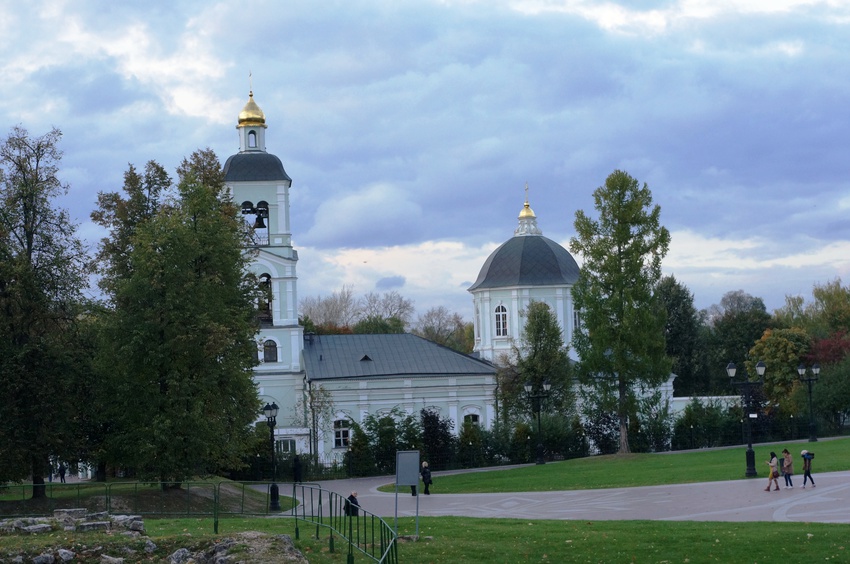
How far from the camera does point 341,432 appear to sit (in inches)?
2495

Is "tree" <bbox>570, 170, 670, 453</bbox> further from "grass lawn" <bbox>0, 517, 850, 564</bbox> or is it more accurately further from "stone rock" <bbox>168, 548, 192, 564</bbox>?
"stone rock" <bbox>168, 548, 192, 564</bbox>

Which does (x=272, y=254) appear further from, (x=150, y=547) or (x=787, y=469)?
(x=150, y=547)

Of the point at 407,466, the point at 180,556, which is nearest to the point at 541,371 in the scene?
the point at 407,466

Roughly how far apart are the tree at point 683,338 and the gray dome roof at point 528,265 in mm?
19024

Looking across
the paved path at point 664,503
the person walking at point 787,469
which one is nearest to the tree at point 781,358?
the paved path at point 664,503

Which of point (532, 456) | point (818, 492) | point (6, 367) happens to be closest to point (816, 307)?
point (532, 456)

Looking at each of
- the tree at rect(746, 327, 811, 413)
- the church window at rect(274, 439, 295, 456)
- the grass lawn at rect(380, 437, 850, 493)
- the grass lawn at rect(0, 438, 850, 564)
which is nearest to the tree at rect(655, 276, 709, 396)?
the tree at rect(746, 327, 811, 413)

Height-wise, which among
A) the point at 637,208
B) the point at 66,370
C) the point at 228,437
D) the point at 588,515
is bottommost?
the point at 588,515

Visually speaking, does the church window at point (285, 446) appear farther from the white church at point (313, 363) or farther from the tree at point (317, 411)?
the tree at point (317, 411)

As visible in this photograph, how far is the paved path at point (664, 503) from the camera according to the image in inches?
1081

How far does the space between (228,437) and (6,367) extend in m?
8.16

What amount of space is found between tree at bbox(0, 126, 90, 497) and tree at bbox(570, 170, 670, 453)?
25691 mm

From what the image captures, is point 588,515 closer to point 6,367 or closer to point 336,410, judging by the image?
point 6,367

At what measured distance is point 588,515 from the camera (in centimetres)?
2950
